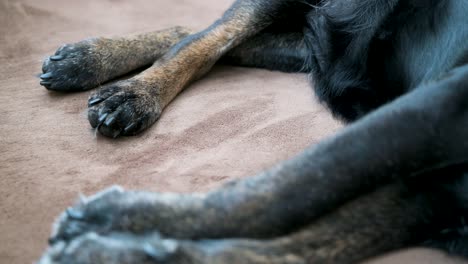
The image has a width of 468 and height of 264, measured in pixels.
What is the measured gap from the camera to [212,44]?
271cm

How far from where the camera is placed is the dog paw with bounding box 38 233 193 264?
1244 millimetres

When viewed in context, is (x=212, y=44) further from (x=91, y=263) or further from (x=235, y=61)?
(x=91, y=263)

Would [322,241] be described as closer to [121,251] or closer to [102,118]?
[121,251]

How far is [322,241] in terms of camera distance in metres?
1.34

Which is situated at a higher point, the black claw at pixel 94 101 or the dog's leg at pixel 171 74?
the dog's leg at pixel 171 74

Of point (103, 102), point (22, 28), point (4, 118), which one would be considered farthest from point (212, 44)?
point (22, 28)

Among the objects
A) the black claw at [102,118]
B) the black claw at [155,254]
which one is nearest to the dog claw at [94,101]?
the black claw at [102,118]

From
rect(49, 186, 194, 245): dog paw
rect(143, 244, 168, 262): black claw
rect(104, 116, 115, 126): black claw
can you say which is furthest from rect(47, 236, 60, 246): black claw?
rect(104, 116, 115, 126): black claw

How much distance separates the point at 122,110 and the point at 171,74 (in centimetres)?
41

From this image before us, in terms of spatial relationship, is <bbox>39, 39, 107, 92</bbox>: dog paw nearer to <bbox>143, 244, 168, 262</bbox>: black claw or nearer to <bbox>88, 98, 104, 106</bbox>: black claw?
<bbox>88, 98, 104, 106</bbox>: black claw

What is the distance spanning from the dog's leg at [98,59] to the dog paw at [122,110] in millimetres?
250

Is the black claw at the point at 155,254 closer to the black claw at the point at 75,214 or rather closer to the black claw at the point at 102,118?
the black claw at the point at 75,214

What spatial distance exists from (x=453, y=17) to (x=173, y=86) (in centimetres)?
119

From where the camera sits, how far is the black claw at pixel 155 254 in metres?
1.24
